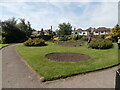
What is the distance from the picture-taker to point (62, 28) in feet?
212

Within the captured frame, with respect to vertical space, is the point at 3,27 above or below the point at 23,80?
above

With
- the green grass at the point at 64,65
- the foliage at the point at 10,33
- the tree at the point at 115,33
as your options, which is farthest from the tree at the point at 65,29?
the green grass at the point at 64,65

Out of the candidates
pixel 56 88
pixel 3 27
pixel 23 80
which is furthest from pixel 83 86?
pixel 3 27

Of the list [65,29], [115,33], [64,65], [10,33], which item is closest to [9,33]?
[10,33]

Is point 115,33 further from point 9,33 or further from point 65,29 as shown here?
point 65,29

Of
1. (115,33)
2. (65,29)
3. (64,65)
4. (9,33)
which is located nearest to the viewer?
(64,65)

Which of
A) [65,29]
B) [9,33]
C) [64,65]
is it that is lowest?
[64,65]

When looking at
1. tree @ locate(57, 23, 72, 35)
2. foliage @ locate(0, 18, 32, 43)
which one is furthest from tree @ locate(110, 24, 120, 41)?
tree @ locate(57, 23, 72, 35)

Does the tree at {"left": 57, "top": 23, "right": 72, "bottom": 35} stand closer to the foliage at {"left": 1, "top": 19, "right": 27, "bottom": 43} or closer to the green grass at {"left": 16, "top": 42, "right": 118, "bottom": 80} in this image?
the foliage at {"left": 1, "top": 19, "right": 27, "bottom": 43}

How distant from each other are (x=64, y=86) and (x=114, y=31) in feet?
76.7

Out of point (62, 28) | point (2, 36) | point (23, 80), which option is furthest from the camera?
point (62, 28)

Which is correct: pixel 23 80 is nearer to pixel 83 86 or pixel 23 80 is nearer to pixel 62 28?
pixel 83 86

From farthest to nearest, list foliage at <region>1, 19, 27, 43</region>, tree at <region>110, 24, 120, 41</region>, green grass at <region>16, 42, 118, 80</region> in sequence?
foliage at <region>1, 19, 27, 43</region> → tree at <region>110, 24, 120, 41</region> → green grass at <region>16, 42, 118, 80</region>

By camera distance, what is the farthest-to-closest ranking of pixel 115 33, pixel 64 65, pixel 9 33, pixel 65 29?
pixel 65 29, pixel 9 33, pixel 115 33, pixel 64 65
